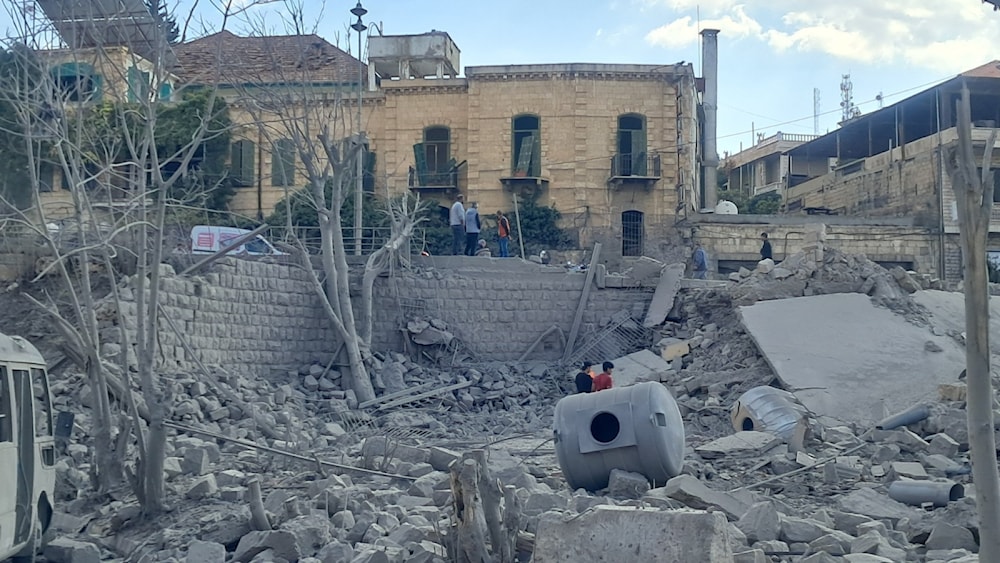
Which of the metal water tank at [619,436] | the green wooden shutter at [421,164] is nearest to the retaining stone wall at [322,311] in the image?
the metal water tank at [619,436]

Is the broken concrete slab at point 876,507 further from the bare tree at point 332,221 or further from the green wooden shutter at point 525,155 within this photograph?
the green wooden shutter at point 525,155

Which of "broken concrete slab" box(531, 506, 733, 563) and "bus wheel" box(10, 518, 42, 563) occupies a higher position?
"broken concrete slab" box(531, 506, 733, 563)

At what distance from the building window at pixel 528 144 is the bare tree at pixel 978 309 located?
27954 mm

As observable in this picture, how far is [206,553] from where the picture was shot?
761 centimetres

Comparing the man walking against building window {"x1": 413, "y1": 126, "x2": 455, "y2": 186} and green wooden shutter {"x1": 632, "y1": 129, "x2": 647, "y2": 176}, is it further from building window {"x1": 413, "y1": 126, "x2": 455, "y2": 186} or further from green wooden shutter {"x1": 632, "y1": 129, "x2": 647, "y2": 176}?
green wooden shutter {"x1": 632, "y1": 129, "x2": 647, "y2": 176}

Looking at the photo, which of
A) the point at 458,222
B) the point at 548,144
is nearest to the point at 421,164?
the point at 548,144

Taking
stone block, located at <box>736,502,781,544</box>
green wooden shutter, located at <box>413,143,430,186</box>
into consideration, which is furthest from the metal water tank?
green wooden shutter, located at <box>413,143,430,186</box>

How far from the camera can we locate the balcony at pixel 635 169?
3269 cm

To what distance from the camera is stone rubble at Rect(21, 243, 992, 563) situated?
297 inches

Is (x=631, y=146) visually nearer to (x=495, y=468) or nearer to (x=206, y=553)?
(x=495, y=468)

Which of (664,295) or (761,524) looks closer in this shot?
(761,524)

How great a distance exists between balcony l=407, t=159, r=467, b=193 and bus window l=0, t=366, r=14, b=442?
2621cm

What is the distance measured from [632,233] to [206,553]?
2659 cm

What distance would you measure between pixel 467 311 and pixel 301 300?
3399 millimetres
